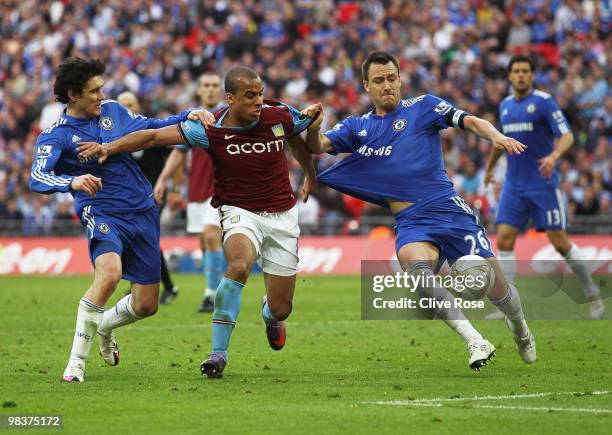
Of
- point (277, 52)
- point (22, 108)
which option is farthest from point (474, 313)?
point (22, 108)

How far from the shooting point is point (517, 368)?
34.1 feet

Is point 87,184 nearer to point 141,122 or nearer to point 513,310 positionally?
point 141,122

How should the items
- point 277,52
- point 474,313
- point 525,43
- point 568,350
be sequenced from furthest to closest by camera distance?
1. point 277,52
2. point 525,43
3. point 474,313
4. point 568,350

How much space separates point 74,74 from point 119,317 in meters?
2.26

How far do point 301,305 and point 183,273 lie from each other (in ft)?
30.0

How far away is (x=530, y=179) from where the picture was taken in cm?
1548

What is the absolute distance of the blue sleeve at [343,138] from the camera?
10.8 m

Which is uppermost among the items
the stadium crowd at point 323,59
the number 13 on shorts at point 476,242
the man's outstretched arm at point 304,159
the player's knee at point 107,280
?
the stadium crowd at point 323,59

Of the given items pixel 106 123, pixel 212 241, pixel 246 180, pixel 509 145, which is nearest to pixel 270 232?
pixel 246 180

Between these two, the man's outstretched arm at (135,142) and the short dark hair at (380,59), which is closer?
the man's outstretched arm at (135,142)

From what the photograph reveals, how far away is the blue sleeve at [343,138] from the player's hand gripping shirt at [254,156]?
21.4 inches

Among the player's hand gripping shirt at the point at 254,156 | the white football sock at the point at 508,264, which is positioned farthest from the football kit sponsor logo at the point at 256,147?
the white football sock at the point at 508,264

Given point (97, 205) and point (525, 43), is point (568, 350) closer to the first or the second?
point (97, 205)

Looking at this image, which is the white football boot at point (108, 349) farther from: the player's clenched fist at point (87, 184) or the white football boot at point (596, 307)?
the white football boot at point (596, 307)
